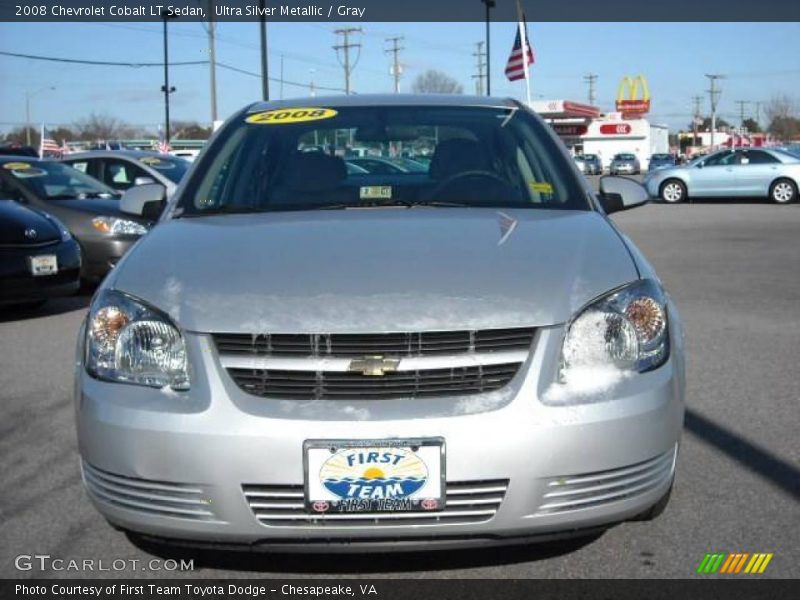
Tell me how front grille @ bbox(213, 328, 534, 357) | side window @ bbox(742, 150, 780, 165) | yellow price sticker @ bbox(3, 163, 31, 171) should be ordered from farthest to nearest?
side window @ bbox(742, 150, 780, 165)
yellow price sticker @ bbox(3, 163, 31, 171)
front grille @ bbox(213, 328, 534, 357)

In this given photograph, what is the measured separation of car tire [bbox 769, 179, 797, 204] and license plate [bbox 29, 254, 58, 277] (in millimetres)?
19974

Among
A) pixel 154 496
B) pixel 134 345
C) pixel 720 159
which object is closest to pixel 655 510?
pixel 154 496

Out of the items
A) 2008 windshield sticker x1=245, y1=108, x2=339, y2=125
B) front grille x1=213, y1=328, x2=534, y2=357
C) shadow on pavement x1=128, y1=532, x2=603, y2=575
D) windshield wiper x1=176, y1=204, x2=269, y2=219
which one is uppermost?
2008 windshield sticker x1=245, y1=108, x2=339, y2=125

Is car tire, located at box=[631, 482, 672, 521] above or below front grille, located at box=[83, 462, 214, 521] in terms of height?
below

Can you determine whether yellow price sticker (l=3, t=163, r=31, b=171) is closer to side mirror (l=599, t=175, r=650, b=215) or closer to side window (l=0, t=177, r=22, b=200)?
side window (l=0, t=177, r=22, b=200)

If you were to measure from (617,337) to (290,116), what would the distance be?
2.21 meters

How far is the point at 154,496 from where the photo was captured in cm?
275

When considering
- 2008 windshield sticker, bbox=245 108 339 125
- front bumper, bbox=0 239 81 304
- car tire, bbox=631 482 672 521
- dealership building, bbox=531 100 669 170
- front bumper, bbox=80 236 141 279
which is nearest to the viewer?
car tire, bbox=631 482 672 521

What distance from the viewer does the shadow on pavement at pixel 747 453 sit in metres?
3.94

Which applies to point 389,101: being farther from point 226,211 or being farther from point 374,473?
point 374,473

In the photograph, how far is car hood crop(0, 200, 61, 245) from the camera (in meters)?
8.21

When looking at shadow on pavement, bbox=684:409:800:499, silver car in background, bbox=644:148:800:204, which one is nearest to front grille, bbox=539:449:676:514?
shadow on pavement, bbox=684:409:800:499

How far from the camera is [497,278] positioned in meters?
2.89
